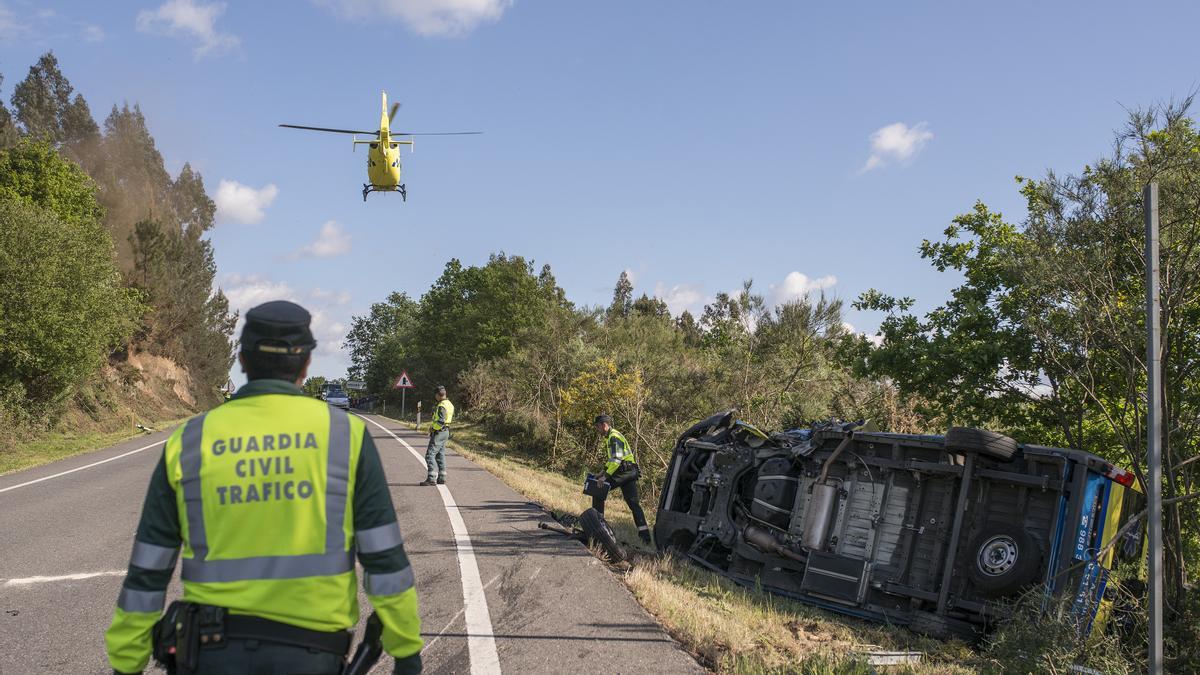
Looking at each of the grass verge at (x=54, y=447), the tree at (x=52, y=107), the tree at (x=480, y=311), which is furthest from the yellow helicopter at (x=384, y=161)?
the tree at (x=52, y=107)

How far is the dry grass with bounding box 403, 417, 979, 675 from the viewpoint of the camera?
503 cm

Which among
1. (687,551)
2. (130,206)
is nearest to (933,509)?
(687,551)

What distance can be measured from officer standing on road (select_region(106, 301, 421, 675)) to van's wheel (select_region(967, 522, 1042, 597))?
19.7 ft

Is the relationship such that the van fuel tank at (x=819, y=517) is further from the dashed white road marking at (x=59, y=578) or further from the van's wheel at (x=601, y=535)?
the dashed white road marking at (x=59, y=578)

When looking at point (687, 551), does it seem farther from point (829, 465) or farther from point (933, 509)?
point (933, 509)

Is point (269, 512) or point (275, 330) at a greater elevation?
point (275, 330)

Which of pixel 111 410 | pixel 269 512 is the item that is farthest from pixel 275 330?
pixel 111 410

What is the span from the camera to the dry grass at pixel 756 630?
5027 mm

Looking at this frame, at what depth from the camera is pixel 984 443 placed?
7152 millimetres

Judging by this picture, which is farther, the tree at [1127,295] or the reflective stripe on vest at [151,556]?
the tree at [1127,295]

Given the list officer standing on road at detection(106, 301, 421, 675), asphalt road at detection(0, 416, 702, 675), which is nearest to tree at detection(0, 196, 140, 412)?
asphalt road at detection(0, 416, 702, 675)

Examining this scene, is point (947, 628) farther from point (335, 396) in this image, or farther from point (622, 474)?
point (335, 396)

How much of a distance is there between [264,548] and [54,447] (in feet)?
82.8

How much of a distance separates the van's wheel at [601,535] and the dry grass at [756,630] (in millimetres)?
203
